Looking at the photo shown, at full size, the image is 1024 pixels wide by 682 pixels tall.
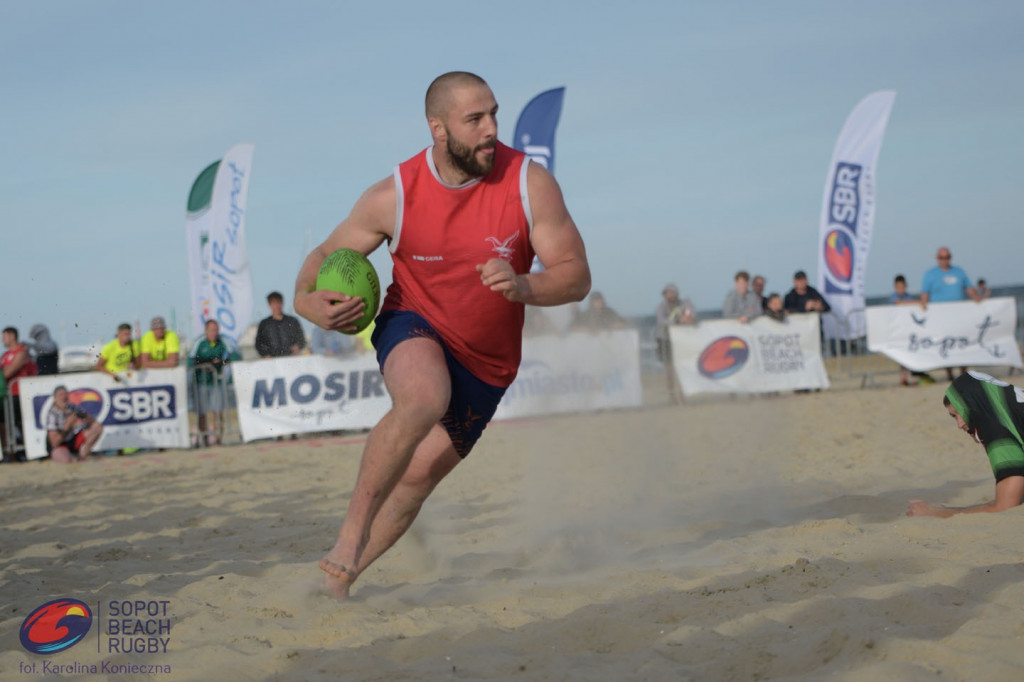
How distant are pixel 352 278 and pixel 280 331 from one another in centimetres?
780

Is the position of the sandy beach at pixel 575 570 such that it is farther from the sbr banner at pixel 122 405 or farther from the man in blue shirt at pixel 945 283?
the man in blue shirt at pixel 945 283

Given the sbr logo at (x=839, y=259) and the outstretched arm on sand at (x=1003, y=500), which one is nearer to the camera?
the outstretched arm on sand at (x=1003, y=500)

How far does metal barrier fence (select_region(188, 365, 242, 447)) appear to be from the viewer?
11922mm

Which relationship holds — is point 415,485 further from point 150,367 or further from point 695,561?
point 150,367

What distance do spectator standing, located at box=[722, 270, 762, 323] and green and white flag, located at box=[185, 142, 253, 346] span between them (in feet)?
23.4

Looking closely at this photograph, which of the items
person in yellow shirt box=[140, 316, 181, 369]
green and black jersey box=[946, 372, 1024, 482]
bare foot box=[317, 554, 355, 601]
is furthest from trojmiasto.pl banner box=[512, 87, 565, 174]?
bare foot box=[317, 554, 355, 601]

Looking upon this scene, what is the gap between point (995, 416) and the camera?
16.1 ft

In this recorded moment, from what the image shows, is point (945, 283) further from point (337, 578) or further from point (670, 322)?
point (337, 578)

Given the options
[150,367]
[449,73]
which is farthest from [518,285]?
[150,367]

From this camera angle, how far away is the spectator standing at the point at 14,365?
38.6 ft

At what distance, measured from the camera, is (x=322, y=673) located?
2875 millimetres

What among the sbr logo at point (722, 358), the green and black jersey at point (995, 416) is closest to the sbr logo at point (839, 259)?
the sbr logo at point (722, 358)

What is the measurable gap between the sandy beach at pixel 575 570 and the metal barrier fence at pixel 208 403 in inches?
114

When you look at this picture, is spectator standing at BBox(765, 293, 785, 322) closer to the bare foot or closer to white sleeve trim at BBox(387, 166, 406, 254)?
white sleeve trim at BBox(387, 166, 406, 254)
